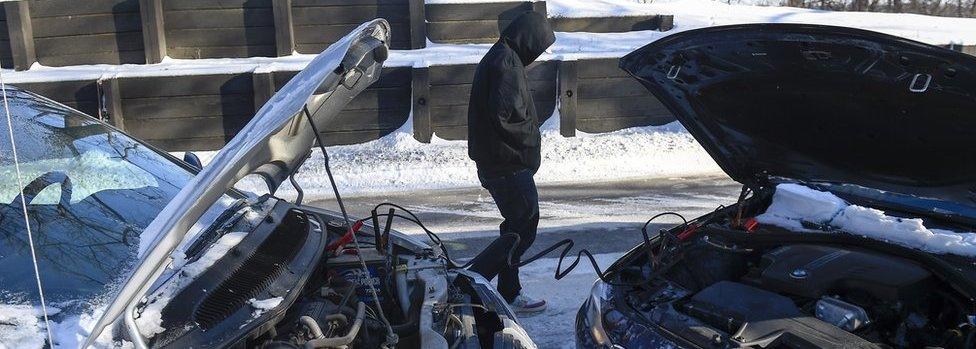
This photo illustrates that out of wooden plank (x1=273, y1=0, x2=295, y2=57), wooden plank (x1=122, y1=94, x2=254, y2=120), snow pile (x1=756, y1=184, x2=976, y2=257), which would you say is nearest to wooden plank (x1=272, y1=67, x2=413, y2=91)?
wooden plank (x1=122, y1=94, x2=254, y2=120)

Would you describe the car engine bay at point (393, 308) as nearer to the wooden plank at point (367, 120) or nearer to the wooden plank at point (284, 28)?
the wooden plank at point (367, 120)

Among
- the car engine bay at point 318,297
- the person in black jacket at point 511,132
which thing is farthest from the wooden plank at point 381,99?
the car engine bay at point 318,297

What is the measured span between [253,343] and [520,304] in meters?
2.53

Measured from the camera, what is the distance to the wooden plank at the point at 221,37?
426 inches

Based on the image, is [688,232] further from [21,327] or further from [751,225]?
[21,327]

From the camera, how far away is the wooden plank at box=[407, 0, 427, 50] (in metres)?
10.9

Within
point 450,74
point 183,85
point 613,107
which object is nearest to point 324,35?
point 183,85

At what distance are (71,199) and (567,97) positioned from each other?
24.1 ft

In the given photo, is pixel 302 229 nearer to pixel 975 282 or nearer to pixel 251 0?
pixel 975 282

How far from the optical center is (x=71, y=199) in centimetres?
280

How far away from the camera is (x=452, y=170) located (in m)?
8.80

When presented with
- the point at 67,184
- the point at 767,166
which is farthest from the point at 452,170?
the point at 67,184

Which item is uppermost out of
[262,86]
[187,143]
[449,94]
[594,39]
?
[594,39]

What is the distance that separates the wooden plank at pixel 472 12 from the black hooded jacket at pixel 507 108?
6648 mm
